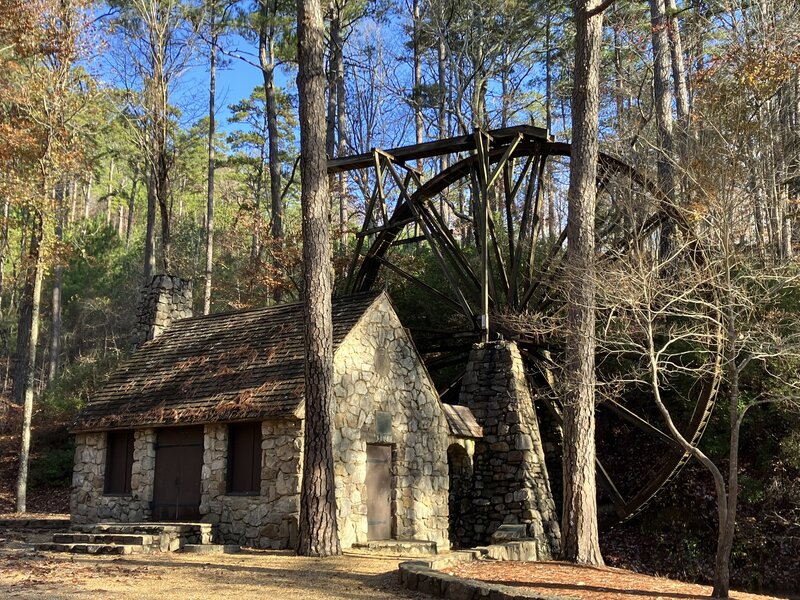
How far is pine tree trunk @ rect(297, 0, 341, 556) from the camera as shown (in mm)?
10391

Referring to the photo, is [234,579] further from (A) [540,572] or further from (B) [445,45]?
(B) [445,45]

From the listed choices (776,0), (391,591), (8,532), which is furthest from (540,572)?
(776,0)

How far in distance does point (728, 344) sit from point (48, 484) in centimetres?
1836

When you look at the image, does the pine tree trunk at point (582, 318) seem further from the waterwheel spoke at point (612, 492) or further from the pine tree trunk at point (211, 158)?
the pine tree trunk at point (211, 158)

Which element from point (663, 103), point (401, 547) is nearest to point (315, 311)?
point (401, 547)

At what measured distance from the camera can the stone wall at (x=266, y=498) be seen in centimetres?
1177

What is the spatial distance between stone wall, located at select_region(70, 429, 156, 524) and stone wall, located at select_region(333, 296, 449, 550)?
12.0ft

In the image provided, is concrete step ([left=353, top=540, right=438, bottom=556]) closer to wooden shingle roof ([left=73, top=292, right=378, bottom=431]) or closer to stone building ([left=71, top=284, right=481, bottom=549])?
stone building ([left=71, top=284, right=481, bottom=549])

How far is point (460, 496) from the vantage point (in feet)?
49.3

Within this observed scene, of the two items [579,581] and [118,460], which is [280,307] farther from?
[579,581]

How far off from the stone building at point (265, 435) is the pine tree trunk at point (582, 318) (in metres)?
2.85

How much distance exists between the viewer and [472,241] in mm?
24156

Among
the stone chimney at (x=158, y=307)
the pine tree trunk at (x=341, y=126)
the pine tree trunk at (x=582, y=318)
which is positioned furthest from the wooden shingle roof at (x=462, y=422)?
the pine tree trunk at (x=341, y=126)

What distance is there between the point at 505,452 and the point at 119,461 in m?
6.86
